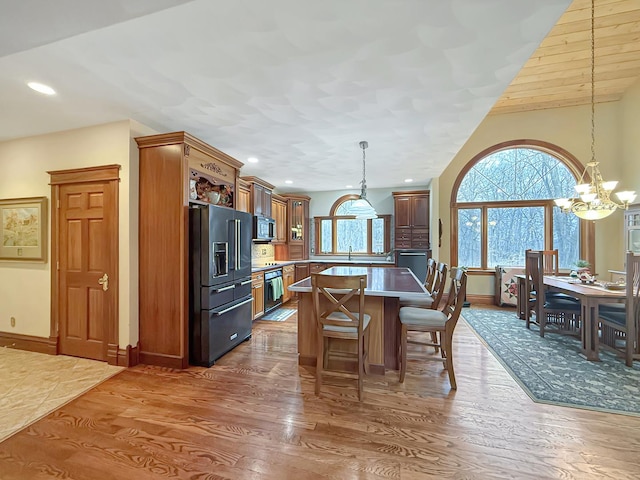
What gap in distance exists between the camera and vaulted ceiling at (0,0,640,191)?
1.54 m

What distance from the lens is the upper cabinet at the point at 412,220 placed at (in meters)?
5.99

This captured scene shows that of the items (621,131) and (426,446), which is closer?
(426,446)

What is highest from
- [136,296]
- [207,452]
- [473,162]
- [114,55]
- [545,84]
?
[545,84]

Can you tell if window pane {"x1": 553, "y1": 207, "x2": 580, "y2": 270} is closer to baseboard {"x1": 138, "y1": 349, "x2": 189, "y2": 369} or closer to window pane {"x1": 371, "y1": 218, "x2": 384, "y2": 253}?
window pane {"x1": 371, "y1": 218, "x2": 384, "y2": 253}

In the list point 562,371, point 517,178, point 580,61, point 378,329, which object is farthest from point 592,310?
point 580,61

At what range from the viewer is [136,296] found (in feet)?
9.86

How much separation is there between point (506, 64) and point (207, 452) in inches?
137

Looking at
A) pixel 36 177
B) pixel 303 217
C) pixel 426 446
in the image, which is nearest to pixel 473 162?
pixel 303 217

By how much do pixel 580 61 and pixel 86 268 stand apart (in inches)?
290

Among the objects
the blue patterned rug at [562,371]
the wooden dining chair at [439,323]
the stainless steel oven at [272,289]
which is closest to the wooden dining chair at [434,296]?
the wooden dining chair at [439,323]

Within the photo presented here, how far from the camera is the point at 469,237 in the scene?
19.6 feet

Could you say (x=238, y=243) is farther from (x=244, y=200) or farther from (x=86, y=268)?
(x=86, y=268)

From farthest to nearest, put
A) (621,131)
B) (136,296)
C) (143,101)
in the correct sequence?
(621,131) < (136,296) < (143,101)

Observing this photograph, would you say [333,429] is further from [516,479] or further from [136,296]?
[136,296]
